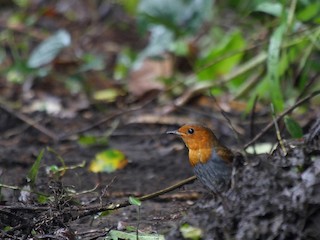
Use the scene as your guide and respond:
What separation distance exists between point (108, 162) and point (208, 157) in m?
1.30

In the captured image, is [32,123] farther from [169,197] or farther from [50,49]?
[169,197]

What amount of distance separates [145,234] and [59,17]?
6551 millimetres

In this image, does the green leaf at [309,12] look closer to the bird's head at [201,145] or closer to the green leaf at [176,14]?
the green leaf at [176,14]

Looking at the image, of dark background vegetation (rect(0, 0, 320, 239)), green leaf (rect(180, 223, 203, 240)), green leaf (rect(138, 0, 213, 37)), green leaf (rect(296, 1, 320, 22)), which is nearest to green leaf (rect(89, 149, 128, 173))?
dark background vegetation (rect(0, 0, 320, 239))

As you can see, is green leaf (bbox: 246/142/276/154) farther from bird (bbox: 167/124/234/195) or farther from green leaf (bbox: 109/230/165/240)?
green leaf (bbox: 109/230/165/240)

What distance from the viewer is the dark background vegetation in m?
2.18

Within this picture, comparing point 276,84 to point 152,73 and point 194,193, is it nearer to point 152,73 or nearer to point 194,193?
point 194,193

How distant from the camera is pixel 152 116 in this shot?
5270 mm

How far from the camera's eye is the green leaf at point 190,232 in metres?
2.09

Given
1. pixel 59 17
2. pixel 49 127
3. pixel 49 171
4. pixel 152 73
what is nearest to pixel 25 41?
pixel 59 17

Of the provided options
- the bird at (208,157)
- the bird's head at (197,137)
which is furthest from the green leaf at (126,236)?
the bird's head at (197,137)

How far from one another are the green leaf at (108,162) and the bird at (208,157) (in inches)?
36.2

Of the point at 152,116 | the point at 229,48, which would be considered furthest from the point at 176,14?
the point at 152,116

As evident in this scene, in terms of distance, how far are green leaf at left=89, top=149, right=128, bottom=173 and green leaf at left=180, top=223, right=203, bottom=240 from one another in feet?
5.88
